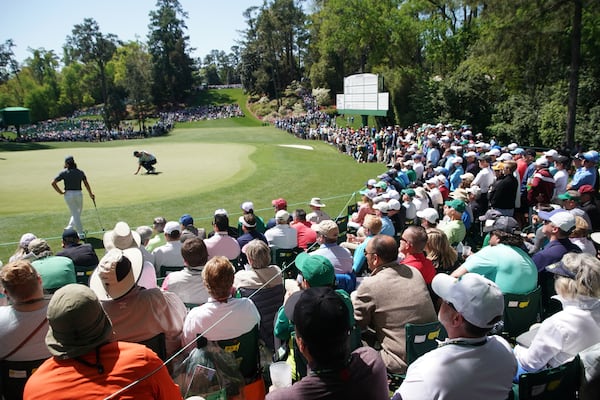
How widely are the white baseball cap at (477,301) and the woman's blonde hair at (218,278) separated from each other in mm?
1848

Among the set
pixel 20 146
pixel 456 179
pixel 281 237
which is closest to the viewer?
pixel 281 237

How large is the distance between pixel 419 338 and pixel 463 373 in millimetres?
1150

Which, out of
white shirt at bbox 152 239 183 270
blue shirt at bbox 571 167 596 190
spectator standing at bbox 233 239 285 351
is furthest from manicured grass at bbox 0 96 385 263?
spectator standing at bbox 233 239 285 351

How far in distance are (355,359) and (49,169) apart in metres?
23.2

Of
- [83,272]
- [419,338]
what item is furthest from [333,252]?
[83,272]

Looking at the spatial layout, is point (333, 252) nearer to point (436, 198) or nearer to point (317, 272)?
point (317, 272)

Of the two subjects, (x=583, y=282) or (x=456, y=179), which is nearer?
(x=583, y=282)

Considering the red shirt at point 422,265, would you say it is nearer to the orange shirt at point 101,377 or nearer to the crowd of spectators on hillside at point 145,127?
the orange shirt at point 101,377

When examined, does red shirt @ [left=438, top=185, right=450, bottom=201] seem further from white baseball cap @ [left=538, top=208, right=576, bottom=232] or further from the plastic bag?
the plastic bag

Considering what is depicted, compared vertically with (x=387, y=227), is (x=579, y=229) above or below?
above

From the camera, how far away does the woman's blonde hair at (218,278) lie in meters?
3.69

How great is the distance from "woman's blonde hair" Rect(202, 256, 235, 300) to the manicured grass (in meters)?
7.51

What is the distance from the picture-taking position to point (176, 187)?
52.5 ft

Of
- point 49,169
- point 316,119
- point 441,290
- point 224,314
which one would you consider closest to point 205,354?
point 224,314
